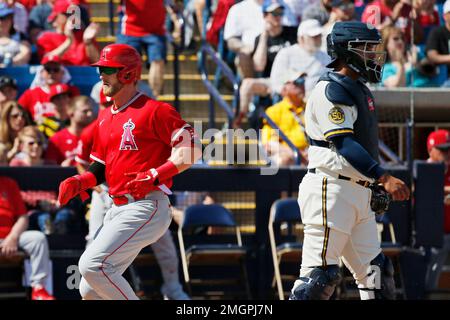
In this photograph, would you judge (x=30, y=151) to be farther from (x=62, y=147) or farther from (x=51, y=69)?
(x=51, y=69)

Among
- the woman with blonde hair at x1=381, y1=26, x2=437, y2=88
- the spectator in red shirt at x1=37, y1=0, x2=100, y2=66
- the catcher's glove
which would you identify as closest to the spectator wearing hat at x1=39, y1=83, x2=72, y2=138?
the spectator in red shirt at x1=37, y1=0, x2=100, y2=66

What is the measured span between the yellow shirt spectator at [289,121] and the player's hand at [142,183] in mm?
4002

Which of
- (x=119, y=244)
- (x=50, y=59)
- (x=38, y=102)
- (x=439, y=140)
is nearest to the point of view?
(x=119, y=244)

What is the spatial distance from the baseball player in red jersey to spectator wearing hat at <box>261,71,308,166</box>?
370cm

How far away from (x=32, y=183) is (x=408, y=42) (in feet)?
14.9

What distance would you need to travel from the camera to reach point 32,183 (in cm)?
1007

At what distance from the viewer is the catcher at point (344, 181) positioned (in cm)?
689

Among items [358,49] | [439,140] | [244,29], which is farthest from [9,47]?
[358,49]

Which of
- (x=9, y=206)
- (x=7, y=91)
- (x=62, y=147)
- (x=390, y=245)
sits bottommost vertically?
(x=390, y=245)

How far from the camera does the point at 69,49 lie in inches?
493

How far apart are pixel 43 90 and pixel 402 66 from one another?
3.66m

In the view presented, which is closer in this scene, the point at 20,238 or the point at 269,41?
the point at 20,238

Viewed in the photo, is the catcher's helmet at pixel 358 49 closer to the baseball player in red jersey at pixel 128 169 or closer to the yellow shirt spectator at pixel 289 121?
the baseball player in red jersey at pixel 128 169

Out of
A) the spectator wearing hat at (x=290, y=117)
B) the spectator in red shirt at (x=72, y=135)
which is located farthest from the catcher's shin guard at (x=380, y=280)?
the spectator in red shirt at (x=72, y=135)
